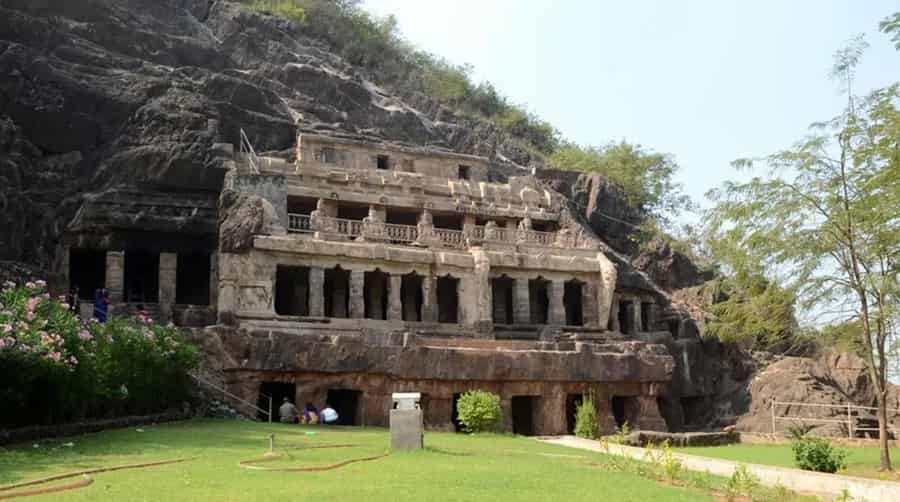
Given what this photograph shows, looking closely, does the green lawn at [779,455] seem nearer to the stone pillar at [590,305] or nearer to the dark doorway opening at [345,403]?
the dark doorway opening at [345,403]

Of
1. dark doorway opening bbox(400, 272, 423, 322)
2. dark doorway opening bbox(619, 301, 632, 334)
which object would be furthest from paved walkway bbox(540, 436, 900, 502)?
dark doorway opening bbox(619, 301, 632, 334)

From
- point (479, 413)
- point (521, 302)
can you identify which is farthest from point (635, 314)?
point (479, 413)

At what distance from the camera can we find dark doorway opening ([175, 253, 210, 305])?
36844 millimetres

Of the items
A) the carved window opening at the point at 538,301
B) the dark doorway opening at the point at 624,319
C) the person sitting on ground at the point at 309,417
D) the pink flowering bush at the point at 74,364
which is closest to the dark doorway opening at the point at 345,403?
the person sitting on ground at the point at 309,417

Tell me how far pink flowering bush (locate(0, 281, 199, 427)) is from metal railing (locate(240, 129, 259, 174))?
648 inches

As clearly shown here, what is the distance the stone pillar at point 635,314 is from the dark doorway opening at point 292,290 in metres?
13.9

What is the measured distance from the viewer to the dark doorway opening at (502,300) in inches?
1448

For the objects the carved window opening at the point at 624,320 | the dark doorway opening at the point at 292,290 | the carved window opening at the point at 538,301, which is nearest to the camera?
the dark doorway opening at the point at 292,290

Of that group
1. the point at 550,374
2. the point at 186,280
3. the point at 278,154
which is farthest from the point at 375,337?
the point at 278,154

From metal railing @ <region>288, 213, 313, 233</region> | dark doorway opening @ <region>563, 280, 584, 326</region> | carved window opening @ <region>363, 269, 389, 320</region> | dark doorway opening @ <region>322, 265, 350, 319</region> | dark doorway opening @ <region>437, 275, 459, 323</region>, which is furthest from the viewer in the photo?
dark doorway opening @ <region>563, 280, 584, 326</region>

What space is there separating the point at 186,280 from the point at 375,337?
14.9 m

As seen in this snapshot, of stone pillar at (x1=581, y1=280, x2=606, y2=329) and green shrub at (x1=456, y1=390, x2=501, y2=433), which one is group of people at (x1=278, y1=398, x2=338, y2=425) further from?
stone pillar at (x1=581, y1=280, x2=606, y2=329)

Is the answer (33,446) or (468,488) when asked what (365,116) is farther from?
(468,488)

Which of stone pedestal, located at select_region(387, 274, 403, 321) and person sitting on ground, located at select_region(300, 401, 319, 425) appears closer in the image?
person sitting on ground, located at select_region(300, 401, 319, 425)
